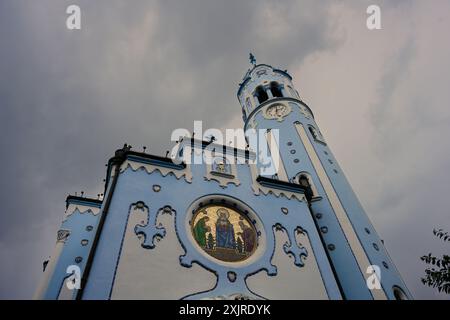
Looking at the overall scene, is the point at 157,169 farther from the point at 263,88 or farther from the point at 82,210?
the point at 263,88

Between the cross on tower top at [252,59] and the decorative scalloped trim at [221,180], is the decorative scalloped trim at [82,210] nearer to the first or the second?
the decorative scalloped trim at [221,180]

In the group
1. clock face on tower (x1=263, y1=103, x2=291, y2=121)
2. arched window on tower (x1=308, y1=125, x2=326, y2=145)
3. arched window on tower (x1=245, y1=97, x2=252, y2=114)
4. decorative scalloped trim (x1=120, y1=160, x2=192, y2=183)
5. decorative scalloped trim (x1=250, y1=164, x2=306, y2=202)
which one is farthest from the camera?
arched window on tower (x1=245, y1=97, x2=252, y2=114)

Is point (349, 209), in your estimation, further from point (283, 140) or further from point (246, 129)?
point (246, 129)

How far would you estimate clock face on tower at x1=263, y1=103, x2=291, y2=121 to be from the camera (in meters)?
22.8

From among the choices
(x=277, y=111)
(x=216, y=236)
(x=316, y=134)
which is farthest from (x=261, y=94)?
(x=216, y=236)

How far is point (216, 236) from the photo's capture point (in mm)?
11984

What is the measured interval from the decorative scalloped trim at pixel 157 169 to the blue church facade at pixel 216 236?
5 cm

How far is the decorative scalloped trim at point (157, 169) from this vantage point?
500 inches

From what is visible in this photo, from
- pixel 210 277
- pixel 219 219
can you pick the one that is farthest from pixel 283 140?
pixel 210 277

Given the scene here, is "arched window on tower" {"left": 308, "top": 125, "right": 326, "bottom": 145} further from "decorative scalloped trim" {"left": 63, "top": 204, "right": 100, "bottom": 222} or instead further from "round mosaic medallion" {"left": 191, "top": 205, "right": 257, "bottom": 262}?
"decorative scalloped trim" {"left": 63, "top": 204, "right": 100, "bottom": 222}

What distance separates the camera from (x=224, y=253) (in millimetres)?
11516

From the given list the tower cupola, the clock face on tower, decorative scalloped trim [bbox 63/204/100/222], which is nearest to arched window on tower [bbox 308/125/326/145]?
the clock face on tower

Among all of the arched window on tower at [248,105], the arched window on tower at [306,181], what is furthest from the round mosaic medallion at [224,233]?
the arched window on tower at [248,105]
